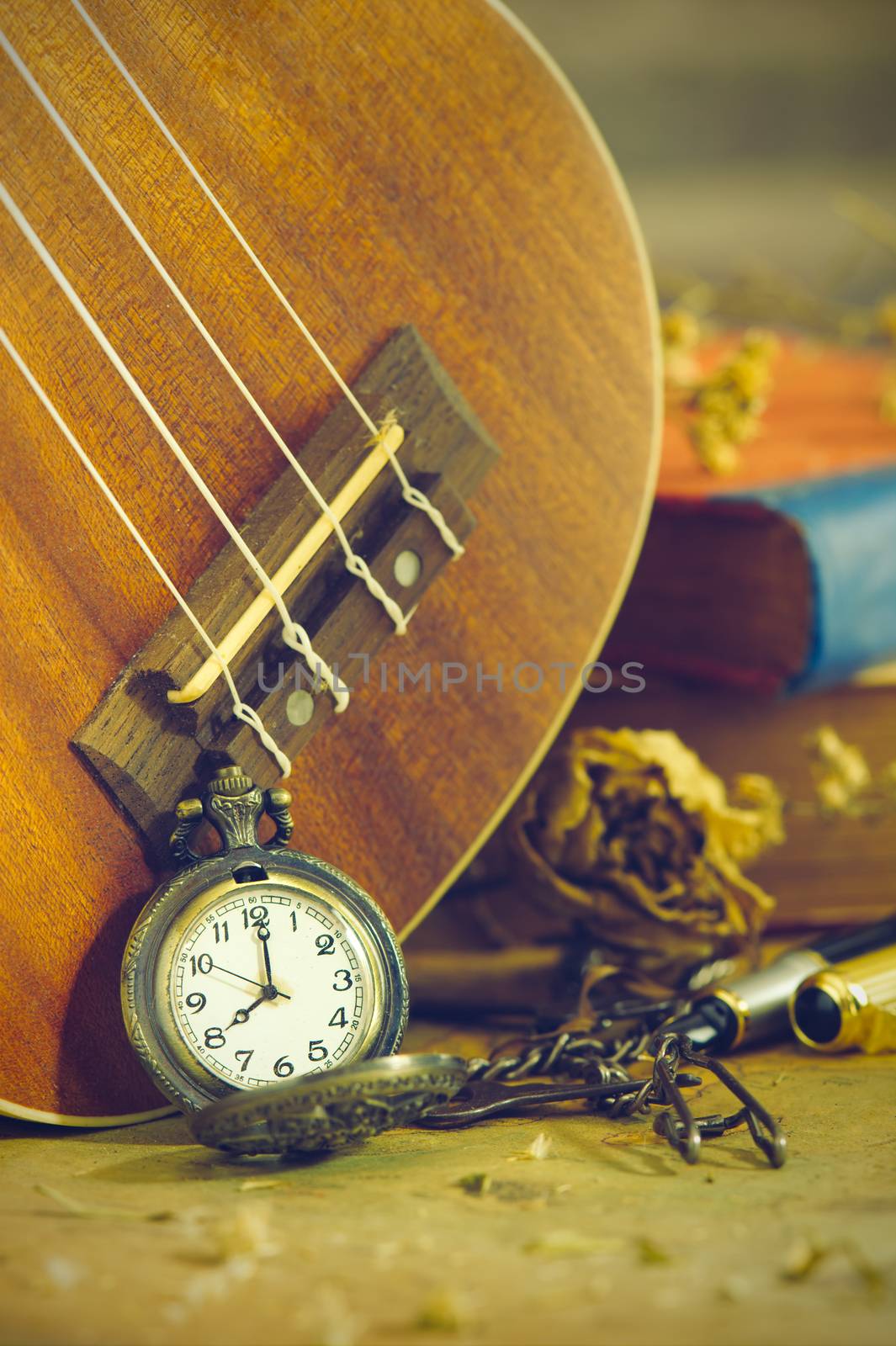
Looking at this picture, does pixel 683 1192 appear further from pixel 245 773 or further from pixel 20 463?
pixel 20 463

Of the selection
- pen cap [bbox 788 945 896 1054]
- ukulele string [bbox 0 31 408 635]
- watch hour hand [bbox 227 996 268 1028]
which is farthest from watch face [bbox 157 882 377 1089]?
pen cap [bbox 788 945 896 1054]

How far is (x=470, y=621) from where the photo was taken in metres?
0.96

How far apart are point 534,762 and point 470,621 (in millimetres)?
119

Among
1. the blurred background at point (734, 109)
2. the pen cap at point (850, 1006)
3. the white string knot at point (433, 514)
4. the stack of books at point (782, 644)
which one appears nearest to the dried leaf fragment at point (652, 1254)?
the pen cap at point (850, 1006)

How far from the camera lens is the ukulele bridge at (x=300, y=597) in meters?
0.79

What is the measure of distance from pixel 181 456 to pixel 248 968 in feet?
1.03

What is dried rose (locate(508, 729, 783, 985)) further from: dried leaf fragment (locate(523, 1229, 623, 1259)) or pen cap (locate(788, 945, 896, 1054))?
dried leaf fragment (locate(523, 1229, 623, 1259))

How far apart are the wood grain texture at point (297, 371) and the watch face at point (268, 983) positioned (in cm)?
7

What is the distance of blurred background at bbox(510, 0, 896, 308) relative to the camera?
2451mm

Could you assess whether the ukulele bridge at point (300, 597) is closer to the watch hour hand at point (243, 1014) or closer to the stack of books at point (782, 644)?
the watch hour hand at point (243, 1014)

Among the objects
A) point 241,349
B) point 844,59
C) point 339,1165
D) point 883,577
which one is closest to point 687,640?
point 883,577

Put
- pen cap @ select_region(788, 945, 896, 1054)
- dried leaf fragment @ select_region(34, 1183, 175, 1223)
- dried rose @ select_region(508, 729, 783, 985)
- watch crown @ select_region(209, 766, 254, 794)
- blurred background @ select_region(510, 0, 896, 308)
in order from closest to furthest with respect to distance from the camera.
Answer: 1. dried leaf fragment @ select_region(34, 1183, 175, 1223)
2. watch crown @ select_region(209, 766, 254, 794)
3. pen cap @ select_region(788, 945, 896, 1054)
4. dried rose @ select_region(508, 729, 783, 985)
5. blurred background @ select_region(510, 0, 896, 308)

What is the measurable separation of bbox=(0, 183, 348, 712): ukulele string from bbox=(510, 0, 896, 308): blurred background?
5.86ft

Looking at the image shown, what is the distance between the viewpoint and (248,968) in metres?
0.76
